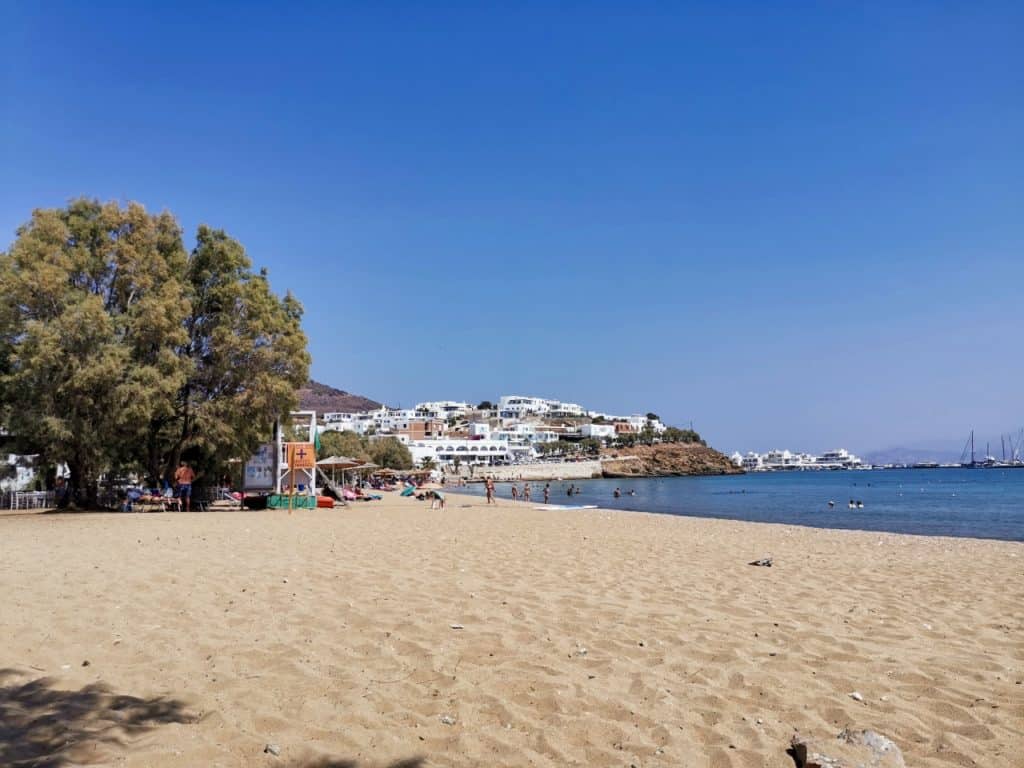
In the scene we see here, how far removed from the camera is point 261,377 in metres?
27.8

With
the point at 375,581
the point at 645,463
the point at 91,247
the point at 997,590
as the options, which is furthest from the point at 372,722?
the point at 645,463

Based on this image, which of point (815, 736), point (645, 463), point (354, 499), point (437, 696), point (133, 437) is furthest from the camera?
point (645, 463)

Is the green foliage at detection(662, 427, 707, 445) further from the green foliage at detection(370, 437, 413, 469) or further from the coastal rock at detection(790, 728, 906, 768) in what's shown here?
the coastal rock at detection(790, 728, 906, 768)

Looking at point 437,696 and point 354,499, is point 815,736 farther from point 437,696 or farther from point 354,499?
point 354,499

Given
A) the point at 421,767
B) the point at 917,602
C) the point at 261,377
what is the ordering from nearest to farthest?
the point at 421,767, the point at 917,602, the point at 261,377

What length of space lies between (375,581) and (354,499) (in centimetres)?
3252

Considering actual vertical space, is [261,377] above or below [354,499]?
above

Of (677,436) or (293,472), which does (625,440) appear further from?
(293,472)

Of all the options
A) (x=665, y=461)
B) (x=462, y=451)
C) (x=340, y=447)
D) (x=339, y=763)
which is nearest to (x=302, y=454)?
(x=339, y=763)

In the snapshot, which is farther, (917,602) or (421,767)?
(917,602)

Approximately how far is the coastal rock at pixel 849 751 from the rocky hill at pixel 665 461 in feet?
484

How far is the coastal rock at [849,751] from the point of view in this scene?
A: 148 inches

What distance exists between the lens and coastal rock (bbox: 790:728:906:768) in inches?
148

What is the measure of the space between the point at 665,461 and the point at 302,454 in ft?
494
